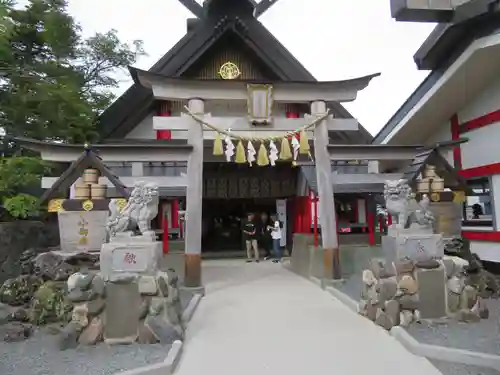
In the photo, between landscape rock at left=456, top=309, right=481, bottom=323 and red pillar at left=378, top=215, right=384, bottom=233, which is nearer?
landscape rock at left=456, top=309, right=481, bottom=323

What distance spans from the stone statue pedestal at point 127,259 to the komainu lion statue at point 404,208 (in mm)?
3733

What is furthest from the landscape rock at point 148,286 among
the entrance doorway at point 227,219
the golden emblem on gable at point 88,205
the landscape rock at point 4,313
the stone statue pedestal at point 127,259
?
the entrance doorway at point 227,219

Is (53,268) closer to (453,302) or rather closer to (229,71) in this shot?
(453,302)

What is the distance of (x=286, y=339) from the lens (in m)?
4.58

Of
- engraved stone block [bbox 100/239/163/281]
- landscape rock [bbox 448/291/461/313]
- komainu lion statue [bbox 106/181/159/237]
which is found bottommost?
landscape rock [bbox 448/291/461/313]

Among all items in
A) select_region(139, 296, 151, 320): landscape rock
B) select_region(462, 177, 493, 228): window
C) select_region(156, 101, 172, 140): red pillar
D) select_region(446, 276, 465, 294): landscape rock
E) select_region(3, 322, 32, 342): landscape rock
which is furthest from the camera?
select_region(156, 101, 172, 140): red pillar

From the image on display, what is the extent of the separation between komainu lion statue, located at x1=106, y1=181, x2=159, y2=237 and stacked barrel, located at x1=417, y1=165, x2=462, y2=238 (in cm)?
487

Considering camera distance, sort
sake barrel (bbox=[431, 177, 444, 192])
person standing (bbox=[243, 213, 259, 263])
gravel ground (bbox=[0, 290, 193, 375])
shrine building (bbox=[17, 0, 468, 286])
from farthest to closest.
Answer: person standing (bbox=[243, 213, 259, 263]) < shrine building (bbox=[17, 0, 468, 286]) < sake barrel (bbox=[431, 177, 444, 192]) < gravel ground (bbox=[0, 290, 193, 375])

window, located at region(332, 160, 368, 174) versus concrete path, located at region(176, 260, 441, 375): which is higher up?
window, located at region(332, 160, 368, 174)

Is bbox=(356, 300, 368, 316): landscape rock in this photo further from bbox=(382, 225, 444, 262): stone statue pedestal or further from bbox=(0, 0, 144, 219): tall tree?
bbox=(0, 0, 144, 219): tall tree

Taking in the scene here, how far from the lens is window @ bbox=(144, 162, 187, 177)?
1020cm

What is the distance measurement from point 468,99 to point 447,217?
344cm

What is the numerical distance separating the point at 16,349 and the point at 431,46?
9432 millimetres

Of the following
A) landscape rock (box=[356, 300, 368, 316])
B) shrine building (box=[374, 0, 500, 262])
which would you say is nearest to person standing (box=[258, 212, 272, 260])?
shrine building (box=[374, 0, 500, 262])
